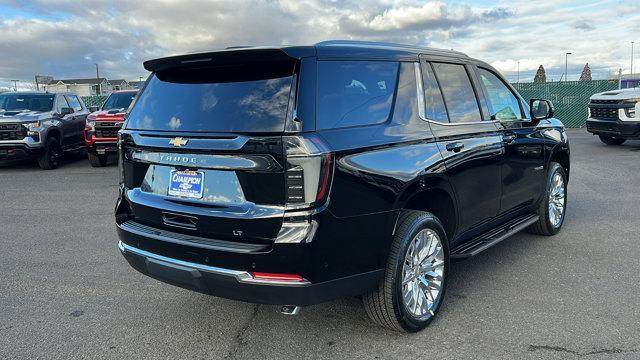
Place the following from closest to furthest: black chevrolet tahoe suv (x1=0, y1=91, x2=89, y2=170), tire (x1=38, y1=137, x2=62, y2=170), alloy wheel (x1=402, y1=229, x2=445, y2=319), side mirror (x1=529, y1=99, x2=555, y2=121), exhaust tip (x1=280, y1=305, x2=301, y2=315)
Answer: exhaust tip (x1=280, y1=305, x2=301, y2=315) < alloy wheel (x1=402, y1=229, x2=445, y2=319) < side mirror (x1=529, y1=99, x2=555, y2=121) < black chevrolet tahoe suv (x1=0, y1=91, x2=89, y2=170) < tire (x1=38, y1=137, x2=62, y2=170)

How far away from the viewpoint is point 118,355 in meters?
3.34

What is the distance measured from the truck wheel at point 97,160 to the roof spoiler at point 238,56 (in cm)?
985

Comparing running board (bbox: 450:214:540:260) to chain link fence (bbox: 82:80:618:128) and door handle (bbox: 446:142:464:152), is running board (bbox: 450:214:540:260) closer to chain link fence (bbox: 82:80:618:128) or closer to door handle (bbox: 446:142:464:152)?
door handle (bbox: 446:142:464:152)

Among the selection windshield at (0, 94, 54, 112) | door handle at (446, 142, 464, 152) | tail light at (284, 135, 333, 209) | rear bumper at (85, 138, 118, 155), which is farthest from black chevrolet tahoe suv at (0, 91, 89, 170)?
tail light at (284, 135, 333, 209)

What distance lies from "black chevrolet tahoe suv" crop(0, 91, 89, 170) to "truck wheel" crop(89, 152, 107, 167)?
0.90 m

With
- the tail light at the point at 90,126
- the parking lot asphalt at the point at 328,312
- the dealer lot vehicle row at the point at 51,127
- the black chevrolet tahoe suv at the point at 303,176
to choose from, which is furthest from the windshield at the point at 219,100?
the tail light at the point at 90,126

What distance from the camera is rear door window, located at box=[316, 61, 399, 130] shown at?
3057mm

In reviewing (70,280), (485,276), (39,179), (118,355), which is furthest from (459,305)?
(39,179)

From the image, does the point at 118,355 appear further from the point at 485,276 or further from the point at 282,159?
the point at 485,276

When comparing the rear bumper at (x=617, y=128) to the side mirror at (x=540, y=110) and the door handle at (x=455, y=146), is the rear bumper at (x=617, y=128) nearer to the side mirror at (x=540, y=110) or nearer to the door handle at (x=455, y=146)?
the side mirror at (x=540, y=110)

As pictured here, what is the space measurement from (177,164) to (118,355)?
4.21 ft

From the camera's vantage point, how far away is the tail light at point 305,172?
2820 millimetres

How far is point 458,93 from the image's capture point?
14.0ft

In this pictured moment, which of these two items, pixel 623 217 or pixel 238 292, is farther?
pixel 623 217
